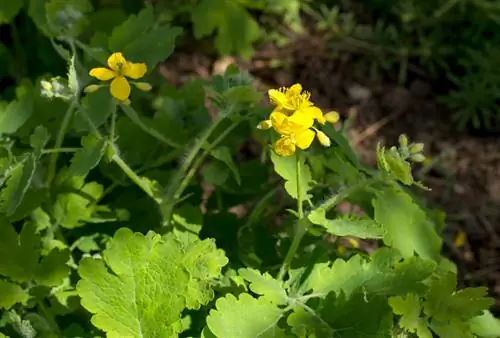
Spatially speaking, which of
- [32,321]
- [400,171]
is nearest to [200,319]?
[32,321]

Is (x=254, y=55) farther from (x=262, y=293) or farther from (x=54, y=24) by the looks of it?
(x=262, y=293)

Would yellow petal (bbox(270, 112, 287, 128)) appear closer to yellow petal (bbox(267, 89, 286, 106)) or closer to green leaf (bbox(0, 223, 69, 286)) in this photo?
yellow petal (bbox(267, 89, 286, 106))

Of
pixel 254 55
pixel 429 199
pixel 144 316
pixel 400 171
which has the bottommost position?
pixel 429 199

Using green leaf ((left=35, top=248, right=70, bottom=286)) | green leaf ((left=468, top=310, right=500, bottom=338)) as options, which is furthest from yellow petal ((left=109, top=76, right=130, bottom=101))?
green leaf ((left=468, top=310, right=500, bottom=338))

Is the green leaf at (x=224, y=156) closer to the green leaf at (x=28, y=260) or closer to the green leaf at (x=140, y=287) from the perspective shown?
the green leaf at (x=140, y=287)

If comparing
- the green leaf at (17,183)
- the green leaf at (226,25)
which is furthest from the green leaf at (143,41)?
the green leaf at (226,25)
